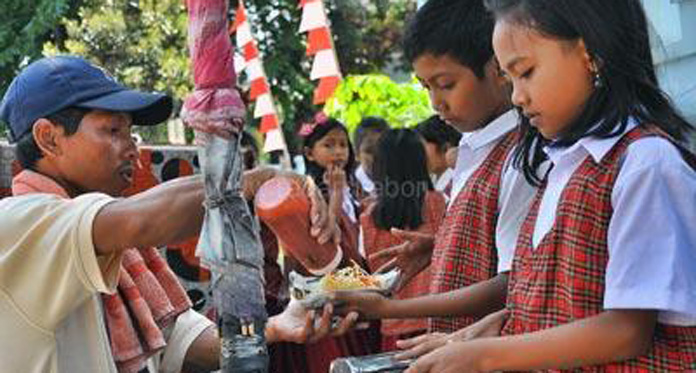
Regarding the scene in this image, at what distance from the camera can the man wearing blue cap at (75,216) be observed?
166 cm

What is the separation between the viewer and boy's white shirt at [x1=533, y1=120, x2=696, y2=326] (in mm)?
1300

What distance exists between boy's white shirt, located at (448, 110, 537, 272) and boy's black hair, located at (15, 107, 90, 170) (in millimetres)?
940

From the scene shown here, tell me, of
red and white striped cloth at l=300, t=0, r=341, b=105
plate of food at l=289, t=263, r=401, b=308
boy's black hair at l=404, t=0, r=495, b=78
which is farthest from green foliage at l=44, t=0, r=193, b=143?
boy's black hair at l=404, t=0, r=495, b=78

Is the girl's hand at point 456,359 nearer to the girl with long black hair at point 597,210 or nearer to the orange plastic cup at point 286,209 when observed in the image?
the girl with long black hair at point 597,210

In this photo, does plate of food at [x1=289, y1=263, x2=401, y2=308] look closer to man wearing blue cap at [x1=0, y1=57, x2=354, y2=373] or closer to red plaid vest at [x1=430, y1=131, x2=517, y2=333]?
man wearing blue cap at [x1=0, y1=57, x2=354, y2=373]

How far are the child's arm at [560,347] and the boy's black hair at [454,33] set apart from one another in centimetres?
81

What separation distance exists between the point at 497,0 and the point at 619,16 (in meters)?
0.24

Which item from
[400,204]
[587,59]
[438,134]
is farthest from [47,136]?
[438,134]

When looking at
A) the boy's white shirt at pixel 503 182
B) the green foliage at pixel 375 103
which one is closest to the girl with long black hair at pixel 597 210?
the boy's white shirt at pixel 503 182

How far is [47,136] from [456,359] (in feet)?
3.87

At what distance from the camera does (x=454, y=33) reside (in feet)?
6.66

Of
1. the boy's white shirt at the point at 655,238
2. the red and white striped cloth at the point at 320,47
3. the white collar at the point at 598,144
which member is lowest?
the boy's white shirt at the point at 655,238

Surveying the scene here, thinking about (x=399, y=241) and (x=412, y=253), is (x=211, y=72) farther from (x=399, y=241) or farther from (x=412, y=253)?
(x=399, y=241)

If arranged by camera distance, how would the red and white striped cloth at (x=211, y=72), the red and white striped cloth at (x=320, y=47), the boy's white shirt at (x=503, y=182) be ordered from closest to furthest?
the red and white striped cloth at (x=211, y=72) < the boy's white shirt at (x=503, y=182) < the red and white striped cloth at (x=320, y=47)
